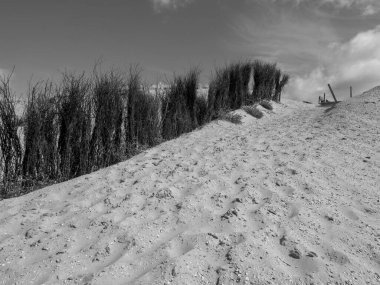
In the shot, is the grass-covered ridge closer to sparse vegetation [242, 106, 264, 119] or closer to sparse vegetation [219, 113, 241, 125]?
sparse vegetation [219, 113, 241, 125]

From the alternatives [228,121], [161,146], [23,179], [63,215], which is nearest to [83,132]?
[23,179]

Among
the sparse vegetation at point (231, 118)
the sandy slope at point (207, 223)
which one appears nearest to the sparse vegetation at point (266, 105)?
the sparse vegetation at point (231, 118)

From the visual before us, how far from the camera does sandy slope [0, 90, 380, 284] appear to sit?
7.06ft

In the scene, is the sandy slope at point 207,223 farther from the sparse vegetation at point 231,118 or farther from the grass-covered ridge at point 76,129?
the sparse vegetation at point 231,118

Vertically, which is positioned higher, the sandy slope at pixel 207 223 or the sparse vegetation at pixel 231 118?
the sparse vegetation at pixel 231 118

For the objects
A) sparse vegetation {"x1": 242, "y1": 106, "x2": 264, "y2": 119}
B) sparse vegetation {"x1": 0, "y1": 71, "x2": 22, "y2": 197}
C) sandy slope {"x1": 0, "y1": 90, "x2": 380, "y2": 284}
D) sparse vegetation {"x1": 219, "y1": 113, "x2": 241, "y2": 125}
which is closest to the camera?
sandy slope {"x1": 0, "y1": 90, "x2": 380, "y2": 284}

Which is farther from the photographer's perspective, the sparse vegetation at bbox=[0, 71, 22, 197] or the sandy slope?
the sparse vegetation at bbox=[0, 71, 22, 197]

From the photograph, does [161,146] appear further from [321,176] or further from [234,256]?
[234,256]

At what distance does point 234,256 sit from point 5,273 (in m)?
1.46

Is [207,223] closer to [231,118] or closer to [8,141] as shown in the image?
[8,141]

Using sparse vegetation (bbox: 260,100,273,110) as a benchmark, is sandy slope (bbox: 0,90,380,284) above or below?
below

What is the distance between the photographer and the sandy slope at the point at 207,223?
2.15m

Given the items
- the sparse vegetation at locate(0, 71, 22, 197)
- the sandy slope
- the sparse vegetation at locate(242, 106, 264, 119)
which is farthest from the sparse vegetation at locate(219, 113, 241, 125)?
the sparse vegetation at locate(0, 71, 22, 197)

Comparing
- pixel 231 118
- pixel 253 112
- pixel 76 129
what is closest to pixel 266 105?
pixel 253 112
